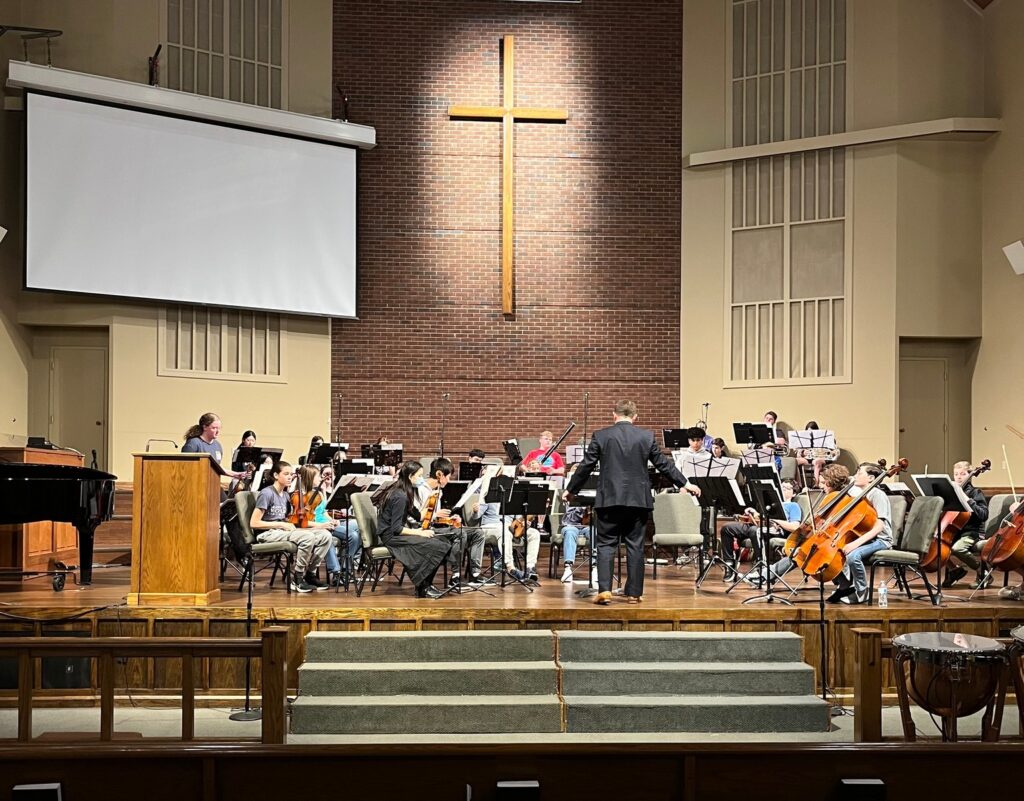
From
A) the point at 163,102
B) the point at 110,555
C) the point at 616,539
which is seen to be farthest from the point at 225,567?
the point at 163,102

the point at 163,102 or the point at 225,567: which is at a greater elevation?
the point at 163,102

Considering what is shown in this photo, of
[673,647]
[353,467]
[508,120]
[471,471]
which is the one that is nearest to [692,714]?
[673,647]

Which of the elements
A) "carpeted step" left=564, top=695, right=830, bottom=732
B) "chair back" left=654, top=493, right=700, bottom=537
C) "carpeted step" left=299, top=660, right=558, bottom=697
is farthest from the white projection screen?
"carpeted step" left=564, top=695, right=830, bottom=732

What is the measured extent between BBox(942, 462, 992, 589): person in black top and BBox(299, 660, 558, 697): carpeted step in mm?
4112

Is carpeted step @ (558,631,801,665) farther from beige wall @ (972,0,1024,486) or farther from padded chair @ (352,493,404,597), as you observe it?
beige wall @ (972,0,1024,486)

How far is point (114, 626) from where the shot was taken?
23.9ft

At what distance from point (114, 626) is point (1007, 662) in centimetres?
550

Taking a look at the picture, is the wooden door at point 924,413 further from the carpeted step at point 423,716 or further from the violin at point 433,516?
the carpeted step at point 423,716

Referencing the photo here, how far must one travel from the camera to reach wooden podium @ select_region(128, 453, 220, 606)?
739cm

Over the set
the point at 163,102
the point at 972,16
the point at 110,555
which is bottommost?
the point at 110,555

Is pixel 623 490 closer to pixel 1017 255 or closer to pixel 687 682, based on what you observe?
pixel 687 682

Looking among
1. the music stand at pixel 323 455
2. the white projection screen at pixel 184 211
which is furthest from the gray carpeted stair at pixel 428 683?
the white projection screen at pixel 184 211

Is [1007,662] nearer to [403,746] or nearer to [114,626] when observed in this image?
[403,746]

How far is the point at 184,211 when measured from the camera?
1370cm
